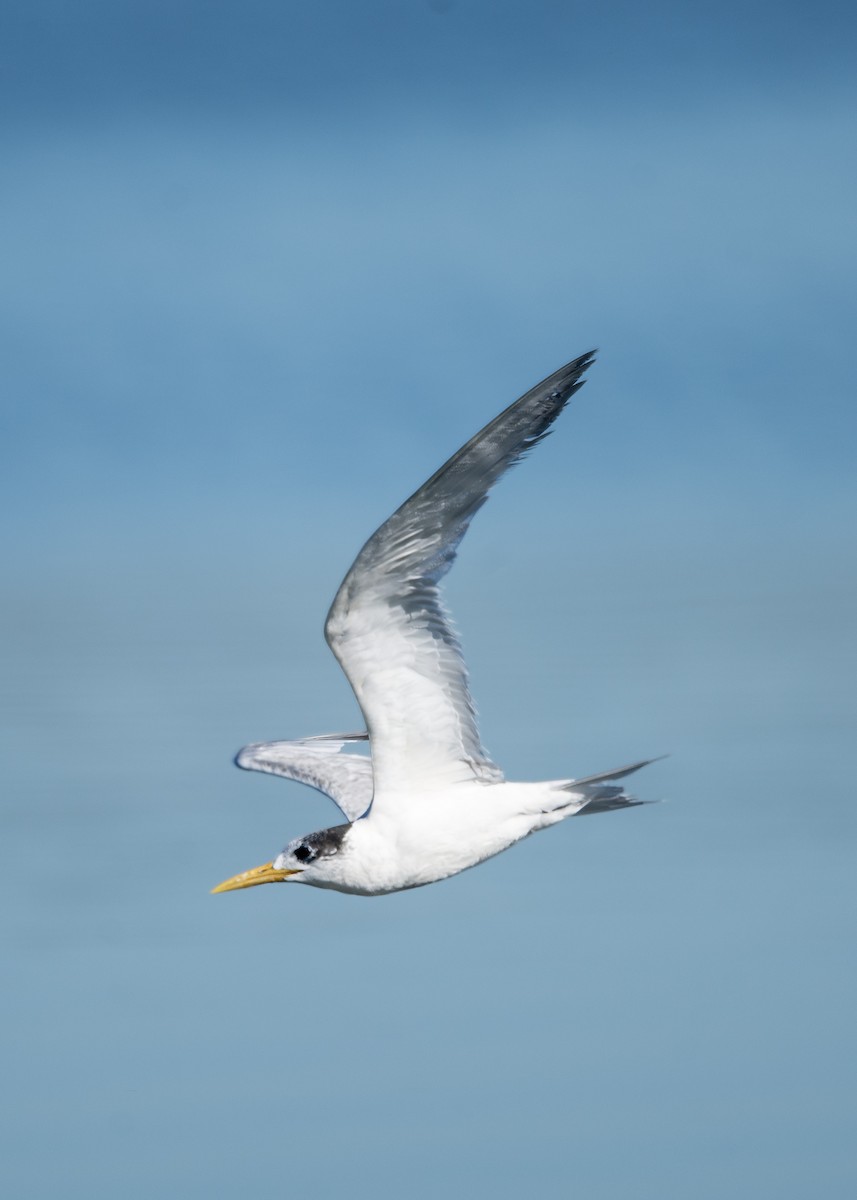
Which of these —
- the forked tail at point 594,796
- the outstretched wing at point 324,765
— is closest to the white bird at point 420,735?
the forked tail at point 594,796

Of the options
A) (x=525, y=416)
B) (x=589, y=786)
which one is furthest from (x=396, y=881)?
(x=525, y=416)

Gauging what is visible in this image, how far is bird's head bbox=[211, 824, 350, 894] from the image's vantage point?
789cm

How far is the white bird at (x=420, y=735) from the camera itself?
7125 millimetres

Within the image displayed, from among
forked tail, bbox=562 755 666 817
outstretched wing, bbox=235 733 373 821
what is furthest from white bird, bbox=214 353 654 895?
outstretched wing, bbox=235 733 373 821

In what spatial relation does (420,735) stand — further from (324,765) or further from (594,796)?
(324,765)

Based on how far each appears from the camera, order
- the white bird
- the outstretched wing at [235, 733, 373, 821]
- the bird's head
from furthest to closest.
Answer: the outstretched wing at [235, 733, 373, 821]
the bird's head
the white bird

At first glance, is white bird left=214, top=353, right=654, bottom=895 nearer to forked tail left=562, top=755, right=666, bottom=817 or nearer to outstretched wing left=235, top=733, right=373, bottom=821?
forked tail left=562, top=755, right=666, bottom=817

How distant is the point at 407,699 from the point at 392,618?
1.37 ft

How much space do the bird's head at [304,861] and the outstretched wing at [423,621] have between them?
1.08 feet

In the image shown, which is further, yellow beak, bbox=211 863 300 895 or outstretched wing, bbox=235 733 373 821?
outstretched wing, bbox=235 733 373 821

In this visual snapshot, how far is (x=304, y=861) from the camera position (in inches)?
314

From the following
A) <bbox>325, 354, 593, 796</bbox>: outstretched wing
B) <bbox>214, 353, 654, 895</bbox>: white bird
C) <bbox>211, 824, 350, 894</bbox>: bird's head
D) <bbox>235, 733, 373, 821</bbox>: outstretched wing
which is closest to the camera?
<bbox>325, 354, 593, 796</bbox>: outstretched wing

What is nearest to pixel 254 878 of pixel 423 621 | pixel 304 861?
pixel 304 861

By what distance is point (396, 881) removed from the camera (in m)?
7.74
